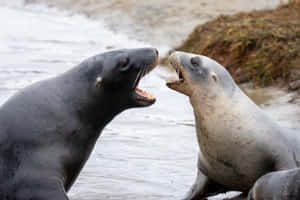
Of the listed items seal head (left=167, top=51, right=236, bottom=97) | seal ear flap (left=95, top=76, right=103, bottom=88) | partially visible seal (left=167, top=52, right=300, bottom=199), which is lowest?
partially visible seal (left=167, top=52, right=300, bottom=199)

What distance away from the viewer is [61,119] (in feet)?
18.9

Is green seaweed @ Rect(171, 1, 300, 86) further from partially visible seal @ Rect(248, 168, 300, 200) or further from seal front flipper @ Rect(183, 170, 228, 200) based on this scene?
partially visible seal @ Rect(248, 168, 300, 200)

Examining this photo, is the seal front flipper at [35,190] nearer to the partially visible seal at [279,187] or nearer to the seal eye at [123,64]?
the seal eye at [123,64]

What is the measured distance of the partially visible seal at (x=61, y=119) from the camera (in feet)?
17.7

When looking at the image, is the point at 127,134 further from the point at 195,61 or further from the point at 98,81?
the point at 98,81

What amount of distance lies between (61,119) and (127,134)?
3.12m

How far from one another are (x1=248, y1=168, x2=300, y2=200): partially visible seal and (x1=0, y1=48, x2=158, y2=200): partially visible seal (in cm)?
136

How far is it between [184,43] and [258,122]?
854 centimetres

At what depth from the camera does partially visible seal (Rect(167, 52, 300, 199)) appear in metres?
6.38

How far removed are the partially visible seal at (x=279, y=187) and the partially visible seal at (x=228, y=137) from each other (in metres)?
1.01

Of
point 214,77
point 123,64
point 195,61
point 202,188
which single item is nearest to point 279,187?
point 202,188

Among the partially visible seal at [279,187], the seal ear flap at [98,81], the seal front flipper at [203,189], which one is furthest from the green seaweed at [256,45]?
the partially visible seal at [279,187]

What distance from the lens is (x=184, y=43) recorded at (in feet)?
49.2

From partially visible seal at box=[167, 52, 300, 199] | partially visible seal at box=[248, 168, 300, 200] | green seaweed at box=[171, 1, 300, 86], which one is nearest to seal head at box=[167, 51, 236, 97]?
partially visible seal at box=[167, 52, 300, 199]
